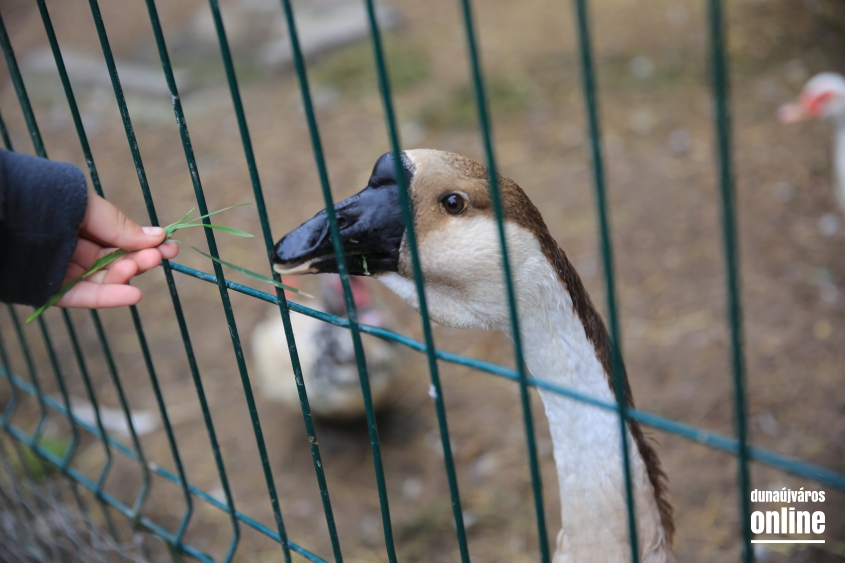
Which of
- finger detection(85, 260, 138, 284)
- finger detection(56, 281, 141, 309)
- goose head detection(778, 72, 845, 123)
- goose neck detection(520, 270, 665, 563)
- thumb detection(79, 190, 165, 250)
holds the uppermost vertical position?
thumb detection(79, 190, 165, 250)

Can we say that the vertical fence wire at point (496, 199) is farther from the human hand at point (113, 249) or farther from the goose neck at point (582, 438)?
the human hand at point (113, 249)

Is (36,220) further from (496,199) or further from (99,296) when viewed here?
(496,199)

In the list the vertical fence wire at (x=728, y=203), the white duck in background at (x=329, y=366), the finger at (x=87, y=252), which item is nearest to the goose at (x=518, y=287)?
the finger at (x=87, y=252)

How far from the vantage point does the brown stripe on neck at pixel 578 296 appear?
1.61m

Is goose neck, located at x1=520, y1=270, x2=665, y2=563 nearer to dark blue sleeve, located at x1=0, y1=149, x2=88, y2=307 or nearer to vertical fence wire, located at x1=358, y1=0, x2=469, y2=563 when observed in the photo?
vertical fence wire, located at x1=358, y1=0, x2=469, y2=563

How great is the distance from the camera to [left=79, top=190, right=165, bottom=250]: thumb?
166 cm

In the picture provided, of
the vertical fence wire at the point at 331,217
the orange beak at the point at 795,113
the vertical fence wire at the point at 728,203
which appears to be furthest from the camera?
the orange beak at the point at 795,113

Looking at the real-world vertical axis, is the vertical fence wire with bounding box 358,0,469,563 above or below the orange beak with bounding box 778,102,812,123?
above

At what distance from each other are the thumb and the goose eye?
2.13 feet

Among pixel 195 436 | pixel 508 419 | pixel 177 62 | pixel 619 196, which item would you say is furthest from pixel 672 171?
pixel 177 62

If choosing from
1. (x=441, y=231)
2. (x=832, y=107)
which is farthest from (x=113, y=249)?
(x=832, y=107)

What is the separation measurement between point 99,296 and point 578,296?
44.3 inches

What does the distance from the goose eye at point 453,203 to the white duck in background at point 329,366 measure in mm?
2051

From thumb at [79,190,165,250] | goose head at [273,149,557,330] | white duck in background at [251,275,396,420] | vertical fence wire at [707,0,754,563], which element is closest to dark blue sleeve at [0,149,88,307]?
thumb at [79,190,165,250]
